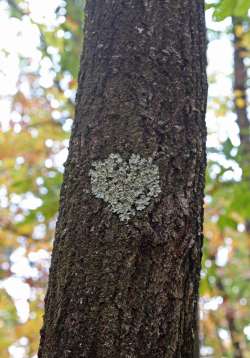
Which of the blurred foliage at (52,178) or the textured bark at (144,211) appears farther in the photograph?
the blurred foliage at (52,178)

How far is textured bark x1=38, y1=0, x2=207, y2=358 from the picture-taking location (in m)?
1.01

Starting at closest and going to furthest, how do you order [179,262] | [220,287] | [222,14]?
[179,262] → [222,14] → [220,287]

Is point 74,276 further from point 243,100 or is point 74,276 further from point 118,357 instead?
point 243,100

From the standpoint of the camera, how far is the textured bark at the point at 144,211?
39.9 inches

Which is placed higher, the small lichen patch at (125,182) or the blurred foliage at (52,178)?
the blurred foliage at (52,178)

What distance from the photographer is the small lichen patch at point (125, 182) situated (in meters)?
1.10

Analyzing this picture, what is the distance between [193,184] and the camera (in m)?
1.18

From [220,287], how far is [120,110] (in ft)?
18.6

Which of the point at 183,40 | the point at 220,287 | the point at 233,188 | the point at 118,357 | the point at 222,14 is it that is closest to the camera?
the point at 118,357

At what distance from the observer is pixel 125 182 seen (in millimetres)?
1139

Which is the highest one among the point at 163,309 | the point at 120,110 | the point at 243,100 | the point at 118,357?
the point at 243,100

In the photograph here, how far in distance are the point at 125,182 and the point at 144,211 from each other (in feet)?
0.30

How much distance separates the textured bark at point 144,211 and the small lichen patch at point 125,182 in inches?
0.7

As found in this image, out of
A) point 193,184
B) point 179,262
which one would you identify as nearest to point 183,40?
point 193,184
